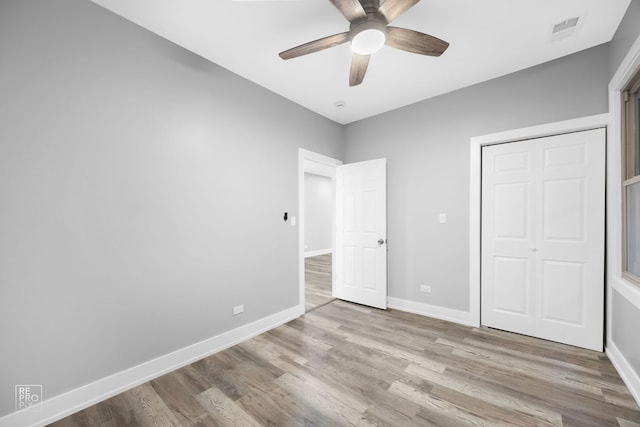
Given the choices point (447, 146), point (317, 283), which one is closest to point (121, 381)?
point (317, 283)

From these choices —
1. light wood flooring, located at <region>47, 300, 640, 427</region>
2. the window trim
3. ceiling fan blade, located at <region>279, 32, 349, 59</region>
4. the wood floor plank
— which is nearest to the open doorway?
light wood flooring, located at <region>47, 300, 640, 427</region>

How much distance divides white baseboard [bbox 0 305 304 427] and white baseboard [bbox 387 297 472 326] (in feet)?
6.17

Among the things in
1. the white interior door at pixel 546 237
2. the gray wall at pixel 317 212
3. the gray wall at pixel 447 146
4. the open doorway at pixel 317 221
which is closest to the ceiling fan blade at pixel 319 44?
the gray wall at pixel 447 146

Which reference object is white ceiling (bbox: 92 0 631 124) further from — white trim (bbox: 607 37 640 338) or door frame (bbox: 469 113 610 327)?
door frame (bbox: 469 113 610 327)

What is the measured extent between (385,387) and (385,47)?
112 inches

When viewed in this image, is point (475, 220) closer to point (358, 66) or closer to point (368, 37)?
point (358, 66)

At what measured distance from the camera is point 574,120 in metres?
2.36

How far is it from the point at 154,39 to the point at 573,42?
3619mm

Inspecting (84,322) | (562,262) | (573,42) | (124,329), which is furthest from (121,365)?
(573,42)

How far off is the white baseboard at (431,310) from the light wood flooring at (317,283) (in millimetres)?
1039

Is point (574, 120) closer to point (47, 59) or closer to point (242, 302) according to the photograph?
point (242, 302)

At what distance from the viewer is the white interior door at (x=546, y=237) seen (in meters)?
2.33

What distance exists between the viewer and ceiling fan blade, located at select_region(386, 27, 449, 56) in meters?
1.69

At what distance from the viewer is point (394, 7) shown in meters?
1.54
